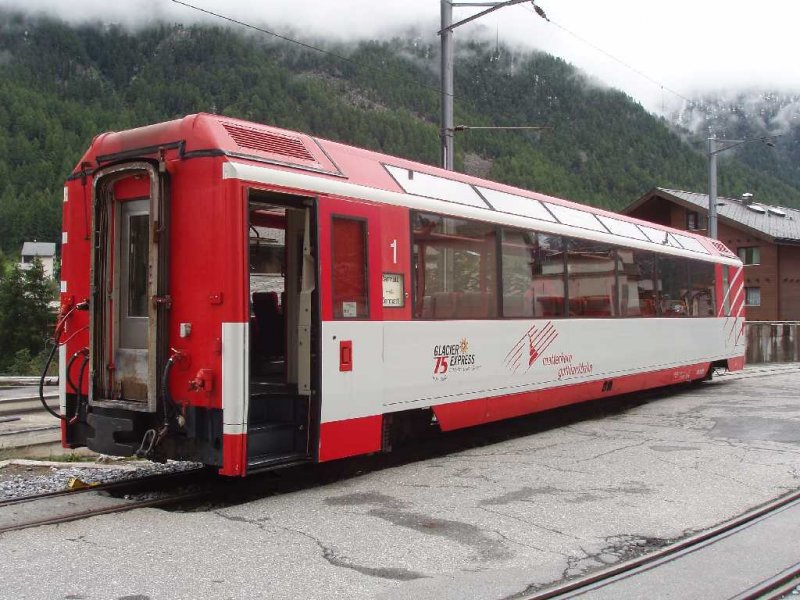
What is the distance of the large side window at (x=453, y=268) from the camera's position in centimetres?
802

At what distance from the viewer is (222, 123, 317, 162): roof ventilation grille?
6.60 meters

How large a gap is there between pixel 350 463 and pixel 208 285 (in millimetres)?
2808

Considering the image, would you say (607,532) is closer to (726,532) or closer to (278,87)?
(726,532)

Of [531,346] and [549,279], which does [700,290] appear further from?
[531,346]

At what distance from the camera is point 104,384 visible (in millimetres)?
6824

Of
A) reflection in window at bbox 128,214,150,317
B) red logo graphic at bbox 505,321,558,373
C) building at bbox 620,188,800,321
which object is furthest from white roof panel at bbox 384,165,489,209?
building at bbox 620,188,800,321

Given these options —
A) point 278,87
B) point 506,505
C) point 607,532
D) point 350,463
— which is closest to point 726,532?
point 607,532

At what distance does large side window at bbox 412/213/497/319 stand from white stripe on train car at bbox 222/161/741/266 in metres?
0.11

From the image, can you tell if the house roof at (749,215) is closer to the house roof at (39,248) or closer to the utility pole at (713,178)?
the utility pole at (713,178)

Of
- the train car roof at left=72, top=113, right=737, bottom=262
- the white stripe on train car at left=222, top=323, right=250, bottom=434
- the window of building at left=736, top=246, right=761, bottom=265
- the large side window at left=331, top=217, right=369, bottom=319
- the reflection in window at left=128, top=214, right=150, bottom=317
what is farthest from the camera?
the window of building at left=736, top=246, right=761, bottom=265

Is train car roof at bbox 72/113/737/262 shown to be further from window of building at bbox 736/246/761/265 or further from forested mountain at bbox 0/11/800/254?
forested mountain at bbox 0/11/800/254

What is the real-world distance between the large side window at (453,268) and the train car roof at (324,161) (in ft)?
0.65

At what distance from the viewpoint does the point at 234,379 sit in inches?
242

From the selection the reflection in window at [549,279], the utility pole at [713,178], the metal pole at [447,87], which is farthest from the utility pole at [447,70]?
the utility pole at [713,178]
